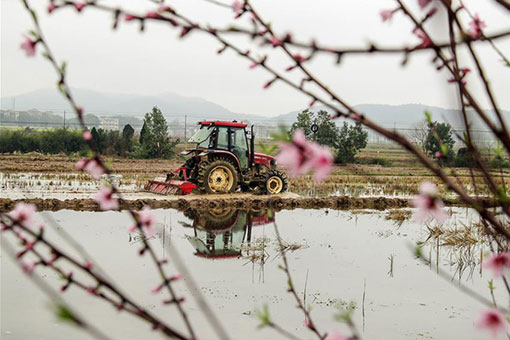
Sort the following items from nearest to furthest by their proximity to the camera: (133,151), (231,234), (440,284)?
1. (440,284)
2. (231,234)
3. (133,151)

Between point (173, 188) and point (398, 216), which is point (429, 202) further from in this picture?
point (173, 188)

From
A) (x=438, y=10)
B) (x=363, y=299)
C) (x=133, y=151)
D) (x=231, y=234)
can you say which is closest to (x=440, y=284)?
(x=363, y=299)

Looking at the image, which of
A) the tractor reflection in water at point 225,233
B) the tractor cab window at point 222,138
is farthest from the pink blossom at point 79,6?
the tractor cab window at point 222,138

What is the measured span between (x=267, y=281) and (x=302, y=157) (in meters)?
6.26

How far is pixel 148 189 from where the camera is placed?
50.3 ft

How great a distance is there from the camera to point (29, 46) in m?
1.03

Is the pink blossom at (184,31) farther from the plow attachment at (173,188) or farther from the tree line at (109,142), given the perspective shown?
the tree line at (109,142)

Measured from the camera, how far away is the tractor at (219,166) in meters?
14.4

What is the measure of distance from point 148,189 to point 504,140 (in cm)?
1481

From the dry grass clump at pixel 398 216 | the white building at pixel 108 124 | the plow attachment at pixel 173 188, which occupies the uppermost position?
the white building at pixel 108 124

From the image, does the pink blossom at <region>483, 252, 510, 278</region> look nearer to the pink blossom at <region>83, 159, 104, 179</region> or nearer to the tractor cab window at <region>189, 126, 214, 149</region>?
the pink blossom at <region>83, 159, 104, 179</region>

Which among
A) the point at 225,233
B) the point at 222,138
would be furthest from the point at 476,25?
the point at 222,138

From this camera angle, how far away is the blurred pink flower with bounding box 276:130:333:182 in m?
0.73

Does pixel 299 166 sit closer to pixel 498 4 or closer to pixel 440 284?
pixel 498 4
